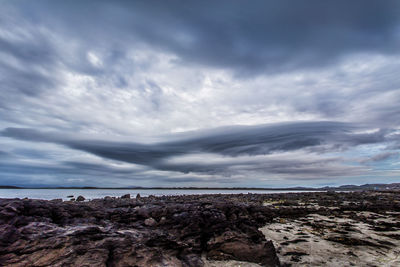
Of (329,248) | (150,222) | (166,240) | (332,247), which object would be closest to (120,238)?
(166,240)

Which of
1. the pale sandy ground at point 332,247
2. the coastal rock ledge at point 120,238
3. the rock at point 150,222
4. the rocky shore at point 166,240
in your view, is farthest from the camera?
the rock at point 150,222

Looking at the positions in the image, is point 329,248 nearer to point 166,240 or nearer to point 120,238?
point 166,240

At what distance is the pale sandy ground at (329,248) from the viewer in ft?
27.1

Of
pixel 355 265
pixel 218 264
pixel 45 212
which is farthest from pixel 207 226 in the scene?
pixel 45 212

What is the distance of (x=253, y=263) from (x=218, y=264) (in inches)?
50.9

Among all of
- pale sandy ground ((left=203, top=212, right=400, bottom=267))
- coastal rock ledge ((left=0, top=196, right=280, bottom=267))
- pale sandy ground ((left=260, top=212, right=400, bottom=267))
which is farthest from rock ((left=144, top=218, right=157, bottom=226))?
pale sandy ground ((left=260, top=212, right=400, bottom=267))

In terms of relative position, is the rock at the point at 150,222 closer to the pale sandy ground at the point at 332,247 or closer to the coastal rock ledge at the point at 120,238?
the coastal rock ledge at the point at 120,238

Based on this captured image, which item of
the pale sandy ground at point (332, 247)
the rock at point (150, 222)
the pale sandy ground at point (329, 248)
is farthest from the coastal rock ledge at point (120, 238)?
the pale sandy ground at point (332, 247)

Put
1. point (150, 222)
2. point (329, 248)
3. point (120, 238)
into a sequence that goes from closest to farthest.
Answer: point (120, 238), point (329, 248), point (150, 222)

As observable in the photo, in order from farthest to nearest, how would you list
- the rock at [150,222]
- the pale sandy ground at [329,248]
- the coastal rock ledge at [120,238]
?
1. the rock at [150,222]
2. the pale sandy ground at [329,248]
3. the coastal rock ledge at [120,238]

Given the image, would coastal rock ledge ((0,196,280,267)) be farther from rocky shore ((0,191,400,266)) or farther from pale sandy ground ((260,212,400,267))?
pale sandy ground ((260,212,400,267))

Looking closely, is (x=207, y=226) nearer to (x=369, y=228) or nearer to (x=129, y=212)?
(x=129, y=212)

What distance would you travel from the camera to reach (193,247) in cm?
875

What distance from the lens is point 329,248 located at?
9.83 metres
